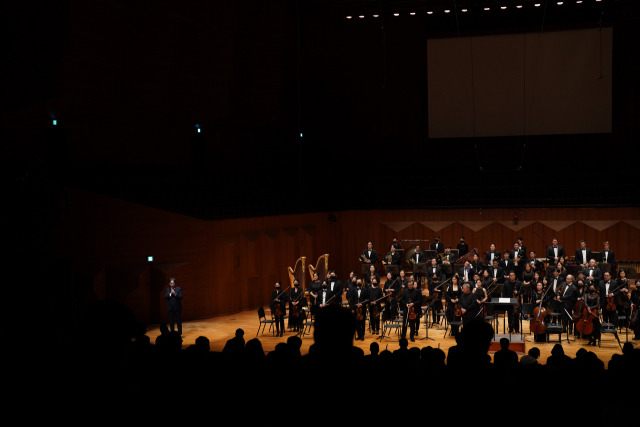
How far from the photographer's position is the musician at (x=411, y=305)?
1409 centimetres

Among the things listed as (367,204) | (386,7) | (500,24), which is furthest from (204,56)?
(500,24)

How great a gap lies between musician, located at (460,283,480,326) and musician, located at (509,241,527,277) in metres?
3.64

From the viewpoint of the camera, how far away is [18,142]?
615 inches

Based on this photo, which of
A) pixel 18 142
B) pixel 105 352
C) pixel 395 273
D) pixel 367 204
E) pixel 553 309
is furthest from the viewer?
pixel 367 204

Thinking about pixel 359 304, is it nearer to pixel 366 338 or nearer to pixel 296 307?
pixel 366 338

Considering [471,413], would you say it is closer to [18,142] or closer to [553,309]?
[553,309]

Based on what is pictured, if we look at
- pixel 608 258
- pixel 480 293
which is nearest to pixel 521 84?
pixel 608 258

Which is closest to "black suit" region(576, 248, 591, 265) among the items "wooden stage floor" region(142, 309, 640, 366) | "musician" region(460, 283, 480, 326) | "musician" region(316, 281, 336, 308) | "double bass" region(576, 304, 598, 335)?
"wooden stage floor" region(142, 309, 640, 366)

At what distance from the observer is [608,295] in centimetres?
1362

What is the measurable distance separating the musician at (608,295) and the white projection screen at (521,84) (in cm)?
836

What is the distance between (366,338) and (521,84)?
35.3ft

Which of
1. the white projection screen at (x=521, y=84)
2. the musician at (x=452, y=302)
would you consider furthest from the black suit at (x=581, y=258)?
the white projection screen at (x=521, y=84)

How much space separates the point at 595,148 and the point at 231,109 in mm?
11558

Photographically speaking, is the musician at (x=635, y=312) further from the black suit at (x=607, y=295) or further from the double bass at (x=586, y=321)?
the double bass at (x=586, y=321)
